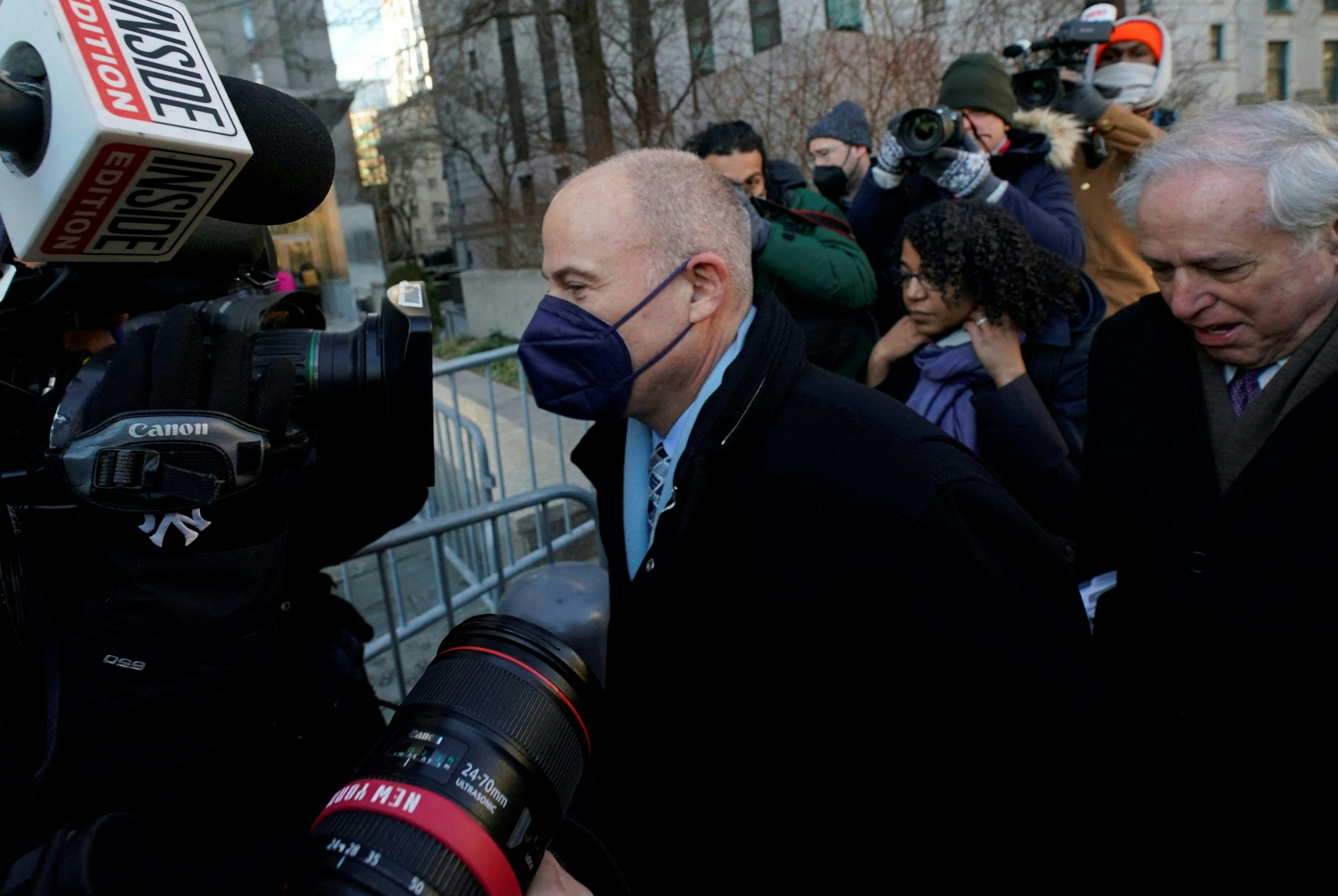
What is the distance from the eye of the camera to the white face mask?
121 inches

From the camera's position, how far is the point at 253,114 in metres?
1.24

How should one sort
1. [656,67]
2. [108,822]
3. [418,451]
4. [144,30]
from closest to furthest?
[108,822] → [144,30] → [418,451] → [656,67]

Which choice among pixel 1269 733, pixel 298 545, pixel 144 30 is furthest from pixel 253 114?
pixel 1269 733

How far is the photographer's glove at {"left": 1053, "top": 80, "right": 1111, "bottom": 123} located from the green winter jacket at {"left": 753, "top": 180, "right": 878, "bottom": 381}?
0.84m

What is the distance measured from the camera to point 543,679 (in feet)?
3.65

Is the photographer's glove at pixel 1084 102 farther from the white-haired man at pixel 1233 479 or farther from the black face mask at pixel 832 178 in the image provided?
the white-haired man at pixel 1233 479

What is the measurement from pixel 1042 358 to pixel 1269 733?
1127mm

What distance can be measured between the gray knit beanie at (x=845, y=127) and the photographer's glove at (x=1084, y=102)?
822 mm

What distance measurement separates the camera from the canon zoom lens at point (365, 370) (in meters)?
1.34

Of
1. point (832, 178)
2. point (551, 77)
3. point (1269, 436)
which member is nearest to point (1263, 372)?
point (1269, 436)

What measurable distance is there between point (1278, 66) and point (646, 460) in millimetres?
23003

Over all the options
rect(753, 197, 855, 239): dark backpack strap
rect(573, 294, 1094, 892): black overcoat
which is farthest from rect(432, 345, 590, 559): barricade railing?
rect(573, 294, 1094, 892): black overcoat

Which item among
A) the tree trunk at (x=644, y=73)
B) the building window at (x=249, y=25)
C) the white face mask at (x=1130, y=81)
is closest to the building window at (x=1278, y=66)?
the tree trunk at (x=644, y=73)

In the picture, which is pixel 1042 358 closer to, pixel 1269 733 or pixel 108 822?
pixel 1269 733
